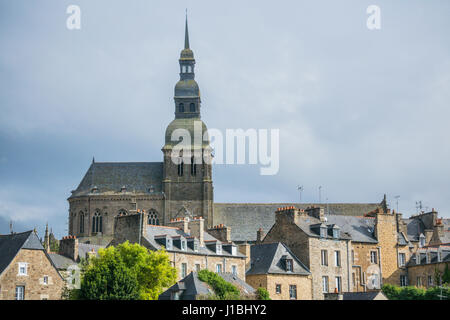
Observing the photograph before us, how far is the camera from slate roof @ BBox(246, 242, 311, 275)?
57812mm

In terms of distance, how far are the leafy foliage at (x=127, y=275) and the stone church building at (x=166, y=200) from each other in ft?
140

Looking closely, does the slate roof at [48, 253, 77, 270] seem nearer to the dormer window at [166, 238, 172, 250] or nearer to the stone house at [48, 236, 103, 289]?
the stone house at [48, 236, 103, 289]

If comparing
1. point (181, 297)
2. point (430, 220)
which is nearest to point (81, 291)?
point (181, 297)

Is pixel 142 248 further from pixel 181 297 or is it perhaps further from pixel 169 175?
pixel 169 175

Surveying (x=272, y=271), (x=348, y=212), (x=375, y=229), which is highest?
(x=348, y=212)

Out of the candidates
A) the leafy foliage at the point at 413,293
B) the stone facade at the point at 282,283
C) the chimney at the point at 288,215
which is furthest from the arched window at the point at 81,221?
the leafy foliage at the point at 413,293

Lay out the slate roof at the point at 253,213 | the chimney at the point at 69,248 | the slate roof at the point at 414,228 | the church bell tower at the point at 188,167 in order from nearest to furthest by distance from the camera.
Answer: the chimney at the point at 69,248 < the slate roof at the point at 414,228 < the slate roof at the point at 253,213 < the church bell tower at the point at 188,167

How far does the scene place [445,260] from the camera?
64.4 metres

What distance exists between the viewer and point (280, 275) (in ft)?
188

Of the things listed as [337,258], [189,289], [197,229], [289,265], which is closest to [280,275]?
[289,265]

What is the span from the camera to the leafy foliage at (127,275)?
47938 mm

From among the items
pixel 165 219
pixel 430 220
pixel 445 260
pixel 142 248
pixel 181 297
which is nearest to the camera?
pixel 181 297

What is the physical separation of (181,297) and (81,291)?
679 centimetres

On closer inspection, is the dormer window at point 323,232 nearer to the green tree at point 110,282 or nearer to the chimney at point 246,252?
the chimney at point 246,252
